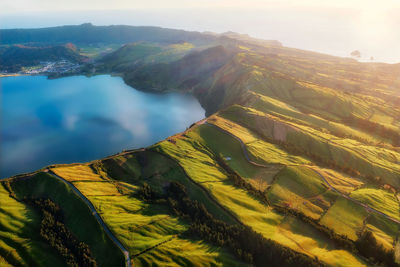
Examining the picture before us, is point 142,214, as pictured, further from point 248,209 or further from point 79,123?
point 79,123

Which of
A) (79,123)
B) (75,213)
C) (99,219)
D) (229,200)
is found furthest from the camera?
(79,123)

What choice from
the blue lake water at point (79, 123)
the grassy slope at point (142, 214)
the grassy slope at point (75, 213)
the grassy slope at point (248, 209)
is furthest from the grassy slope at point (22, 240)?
the blue lake water at point (79, 123)

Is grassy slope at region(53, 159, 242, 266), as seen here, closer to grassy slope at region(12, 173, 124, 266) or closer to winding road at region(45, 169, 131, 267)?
winding road at region(45, 169, 131, 267)

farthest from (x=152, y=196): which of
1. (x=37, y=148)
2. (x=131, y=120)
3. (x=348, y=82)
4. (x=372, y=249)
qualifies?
(x=348, y=82)

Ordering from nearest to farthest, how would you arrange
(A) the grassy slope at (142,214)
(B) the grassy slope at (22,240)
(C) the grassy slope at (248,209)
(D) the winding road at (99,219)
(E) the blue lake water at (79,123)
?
(B) the grassy slope at (22,240) → (D) the winding road at (99,219) → (A) the grassy slope at (142,214) → (C) the grassy slope at (248,209) → (E) the blue lake water at (79,123)

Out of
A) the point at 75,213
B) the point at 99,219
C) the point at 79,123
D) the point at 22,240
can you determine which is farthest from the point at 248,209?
the point at 79,123

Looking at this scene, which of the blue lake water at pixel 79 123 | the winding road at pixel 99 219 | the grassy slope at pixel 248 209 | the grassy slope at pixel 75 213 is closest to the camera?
the winding road at pixel 99 219

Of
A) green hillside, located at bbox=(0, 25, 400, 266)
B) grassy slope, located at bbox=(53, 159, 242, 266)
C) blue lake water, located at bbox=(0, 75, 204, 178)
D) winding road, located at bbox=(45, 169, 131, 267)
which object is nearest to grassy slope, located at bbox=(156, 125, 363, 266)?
green hillside, located at bbox=(0, 25, 400, 266)

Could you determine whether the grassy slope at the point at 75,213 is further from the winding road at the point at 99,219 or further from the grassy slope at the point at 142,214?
the grassy slope at the point at 142,214

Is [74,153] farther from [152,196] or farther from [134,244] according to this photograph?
[134,244]

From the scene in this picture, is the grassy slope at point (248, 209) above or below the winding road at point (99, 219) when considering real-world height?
below
